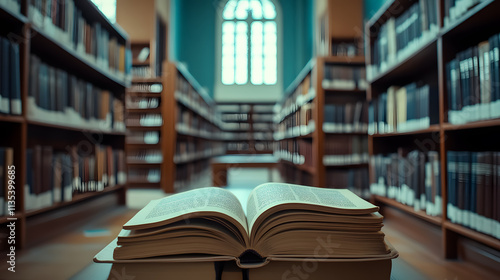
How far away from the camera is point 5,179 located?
109 centimetres

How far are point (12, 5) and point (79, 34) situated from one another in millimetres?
560

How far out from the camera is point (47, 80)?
1.38 metres

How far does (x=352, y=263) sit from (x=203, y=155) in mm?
5175

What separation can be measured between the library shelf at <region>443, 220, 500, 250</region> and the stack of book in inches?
17.0

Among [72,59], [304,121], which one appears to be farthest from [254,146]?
[72,59]

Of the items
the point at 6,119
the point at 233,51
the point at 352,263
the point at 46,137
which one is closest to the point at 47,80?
the point at 6,119

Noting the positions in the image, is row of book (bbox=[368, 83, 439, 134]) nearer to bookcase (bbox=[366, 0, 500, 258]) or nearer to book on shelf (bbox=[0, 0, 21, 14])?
bookcase (bbox=[366, 0, 500, 258])

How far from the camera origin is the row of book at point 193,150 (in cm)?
369

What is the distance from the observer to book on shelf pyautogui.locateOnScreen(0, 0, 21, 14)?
1.05 m

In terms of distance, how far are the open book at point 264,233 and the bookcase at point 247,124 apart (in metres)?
7.75

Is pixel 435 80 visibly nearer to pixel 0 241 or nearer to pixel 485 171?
pixel 485 171

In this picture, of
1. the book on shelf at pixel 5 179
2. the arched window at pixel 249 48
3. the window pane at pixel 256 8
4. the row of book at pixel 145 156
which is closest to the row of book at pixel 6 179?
the book on shelf at pixel 5 179

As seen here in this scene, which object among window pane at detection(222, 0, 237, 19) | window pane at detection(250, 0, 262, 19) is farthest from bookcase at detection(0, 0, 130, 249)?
window pane at detection(250, 0, 262, 19)

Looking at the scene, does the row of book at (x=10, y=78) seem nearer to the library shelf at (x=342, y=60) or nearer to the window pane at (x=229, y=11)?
the library shelf at (x=342, y=60)
